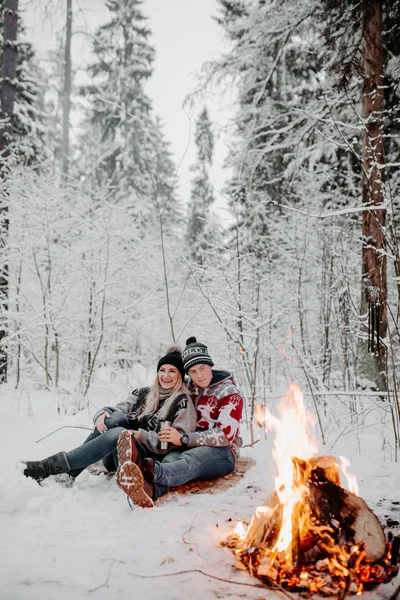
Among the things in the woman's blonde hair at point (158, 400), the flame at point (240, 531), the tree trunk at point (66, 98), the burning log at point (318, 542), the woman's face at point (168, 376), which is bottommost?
the flame at point (240, 531)

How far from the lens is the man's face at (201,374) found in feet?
11.4

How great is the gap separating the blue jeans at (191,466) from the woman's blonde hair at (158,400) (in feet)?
1.17

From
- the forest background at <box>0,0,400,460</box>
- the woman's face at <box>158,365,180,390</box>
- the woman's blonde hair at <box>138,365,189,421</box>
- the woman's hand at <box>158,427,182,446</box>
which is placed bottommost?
the woman's hand at <box>158,427,182,446</box>

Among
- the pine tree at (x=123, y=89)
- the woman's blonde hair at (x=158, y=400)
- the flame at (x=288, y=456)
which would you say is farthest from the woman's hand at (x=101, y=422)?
the pine tree at (x=123, y=89)

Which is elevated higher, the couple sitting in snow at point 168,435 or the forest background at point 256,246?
the forest background at point 256,246

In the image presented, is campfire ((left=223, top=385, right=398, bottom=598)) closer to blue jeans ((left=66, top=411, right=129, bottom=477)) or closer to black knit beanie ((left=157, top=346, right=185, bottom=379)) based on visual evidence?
blue jeans ((left=66, top=411, right=129, bottom=477))

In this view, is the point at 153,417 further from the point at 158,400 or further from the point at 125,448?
the point at 125,448

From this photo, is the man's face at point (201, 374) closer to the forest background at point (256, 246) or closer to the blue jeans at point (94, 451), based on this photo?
the blue jeans at point (94, 451)

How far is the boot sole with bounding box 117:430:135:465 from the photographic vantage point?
2.50m

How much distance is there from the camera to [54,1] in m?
8.88

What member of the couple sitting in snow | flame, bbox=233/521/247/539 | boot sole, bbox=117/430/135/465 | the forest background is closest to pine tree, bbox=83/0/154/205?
the forest background

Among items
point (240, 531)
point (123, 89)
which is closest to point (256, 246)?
point (240, 531)

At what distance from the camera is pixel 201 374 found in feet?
11.4

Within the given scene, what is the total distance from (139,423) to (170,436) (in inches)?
24.0
